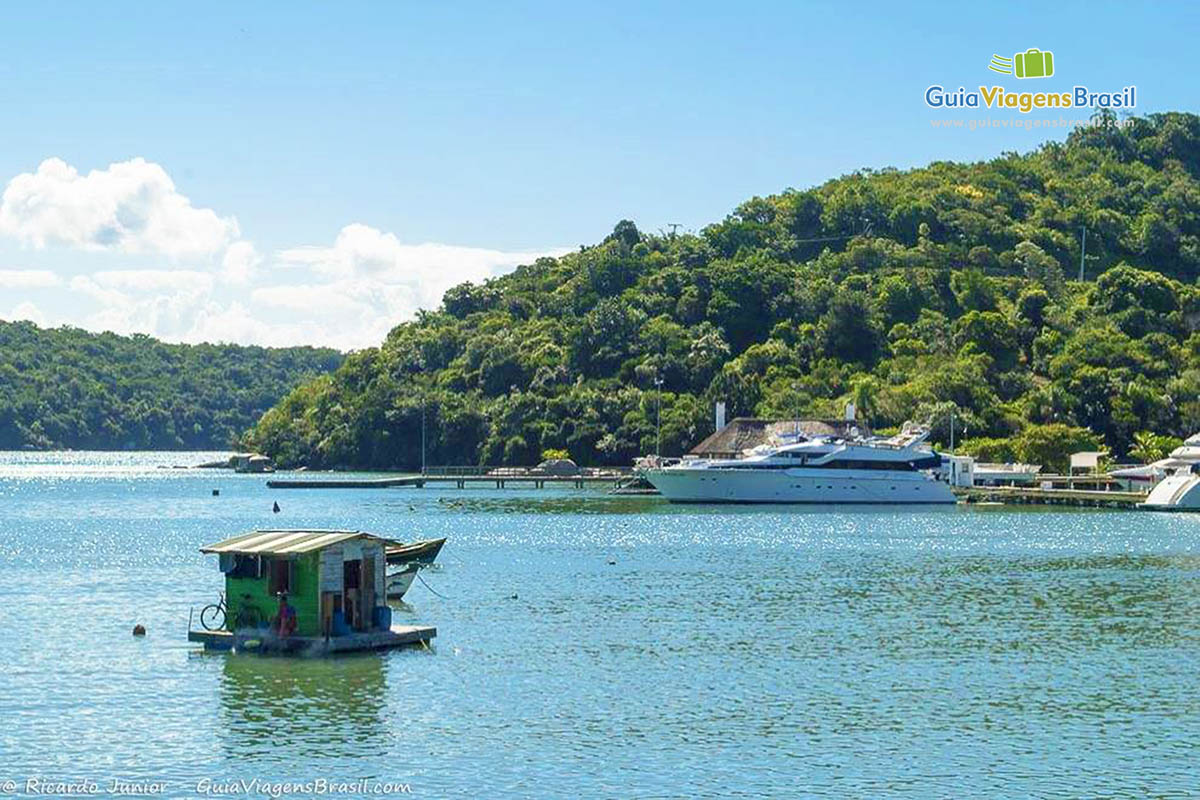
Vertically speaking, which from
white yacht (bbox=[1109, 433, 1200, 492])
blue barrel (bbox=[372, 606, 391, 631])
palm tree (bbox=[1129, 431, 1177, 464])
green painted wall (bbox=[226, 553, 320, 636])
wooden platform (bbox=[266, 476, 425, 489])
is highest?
palm tree (bbox=[1129, 431, 1177, 464])

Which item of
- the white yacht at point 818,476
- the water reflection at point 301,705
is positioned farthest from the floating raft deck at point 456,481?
the water reflection at point 301,705

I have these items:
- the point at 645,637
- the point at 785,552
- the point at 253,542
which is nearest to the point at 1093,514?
the point at 785,552

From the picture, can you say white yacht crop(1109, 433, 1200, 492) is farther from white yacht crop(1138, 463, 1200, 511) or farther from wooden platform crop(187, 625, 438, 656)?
wooden platform crop(187, 625, 438, 656)

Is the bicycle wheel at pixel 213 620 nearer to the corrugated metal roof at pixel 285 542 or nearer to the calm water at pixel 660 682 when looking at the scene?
the calm water at pixel 660 682

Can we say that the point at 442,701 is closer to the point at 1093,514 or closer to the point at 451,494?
the point at 1093,514

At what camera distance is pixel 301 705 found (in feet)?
126

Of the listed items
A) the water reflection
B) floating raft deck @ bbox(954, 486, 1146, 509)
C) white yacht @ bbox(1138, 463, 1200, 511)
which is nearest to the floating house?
the water reflection

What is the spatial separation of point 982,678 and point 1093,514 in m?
88.0

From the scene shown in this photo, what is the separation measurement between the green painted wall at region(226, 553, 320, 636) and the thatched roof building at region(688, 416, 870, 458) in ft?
373

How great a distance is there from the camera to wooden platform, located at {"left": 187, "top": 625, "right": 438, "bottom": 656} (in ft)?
144

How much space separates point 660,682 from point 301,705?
9572mm

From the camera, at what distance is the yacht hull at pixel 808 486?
135 m

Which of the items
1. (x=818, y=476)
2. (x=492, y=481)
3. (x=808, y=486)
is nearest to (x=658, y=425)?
(x=492, y=481)

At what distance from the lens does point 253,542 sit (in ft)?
151
